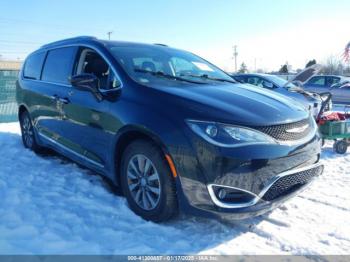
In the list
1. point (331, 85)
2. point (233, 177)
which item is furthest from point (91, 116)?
point (331, 85)

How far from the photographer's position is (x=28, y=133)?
6012 millimetres

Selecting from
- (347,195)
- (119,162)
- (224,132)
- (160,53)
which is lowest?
(347,195)

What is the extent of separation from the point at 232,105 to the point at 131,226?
148 cm

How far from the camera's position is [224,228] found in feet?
10.5

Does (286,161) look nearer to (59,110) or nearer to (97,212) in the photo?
(97,212)

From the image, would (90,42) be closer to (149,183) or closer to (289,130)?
(149,183)

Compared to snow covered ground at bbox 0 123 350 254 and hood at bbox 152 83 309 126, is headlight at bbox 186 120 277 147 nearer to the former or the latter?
hood at bbox 152 83 309 126

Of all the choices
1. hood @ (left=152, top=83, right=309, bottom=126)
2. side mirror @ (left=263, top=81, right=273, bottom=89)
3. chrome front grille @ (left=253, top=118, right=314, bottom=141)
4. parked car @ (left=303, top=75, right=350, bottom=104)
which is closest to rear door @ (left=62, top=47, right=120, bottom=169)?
hood @ (left=152, top=83, right=309, bottom=126)

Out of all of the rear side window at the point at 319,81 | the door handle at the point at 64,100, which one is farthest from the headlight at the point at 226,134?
the rear side window at the point at 319,81

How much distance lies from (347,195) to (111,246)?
293 cm

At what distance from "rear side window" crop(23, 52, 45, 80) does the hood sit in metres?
3.01

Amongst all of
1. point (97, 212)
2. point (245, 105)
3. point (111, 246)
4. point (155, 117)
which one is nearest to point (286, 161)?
point (245, 105)

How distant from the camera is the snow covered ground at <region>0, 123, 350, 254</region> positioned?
113 inches

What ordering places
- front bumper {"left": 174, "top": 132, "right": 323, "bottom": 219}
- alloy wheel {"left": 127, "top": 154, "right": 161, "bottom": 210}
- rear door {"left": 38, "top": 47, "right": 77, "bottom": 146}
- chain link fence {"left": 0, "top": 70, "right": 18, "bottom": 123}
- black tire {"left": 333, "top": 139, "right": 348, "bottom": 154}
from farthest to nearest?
chain link fence {"left": 0, "top": 70, "right": 18, "bottom": 123}, black tire {"left": 333, "top": 139, "right": 348, "bottom": 154}, rear door {"left": 38, "top": 47, "right": 77, "bottom": 146}, alloy wheel {"left": 127, "top": 154, "right": 161, "bottom": 210}, front bumper {"left": 174, "top": 132, "right": 323, "bottom": 219}
